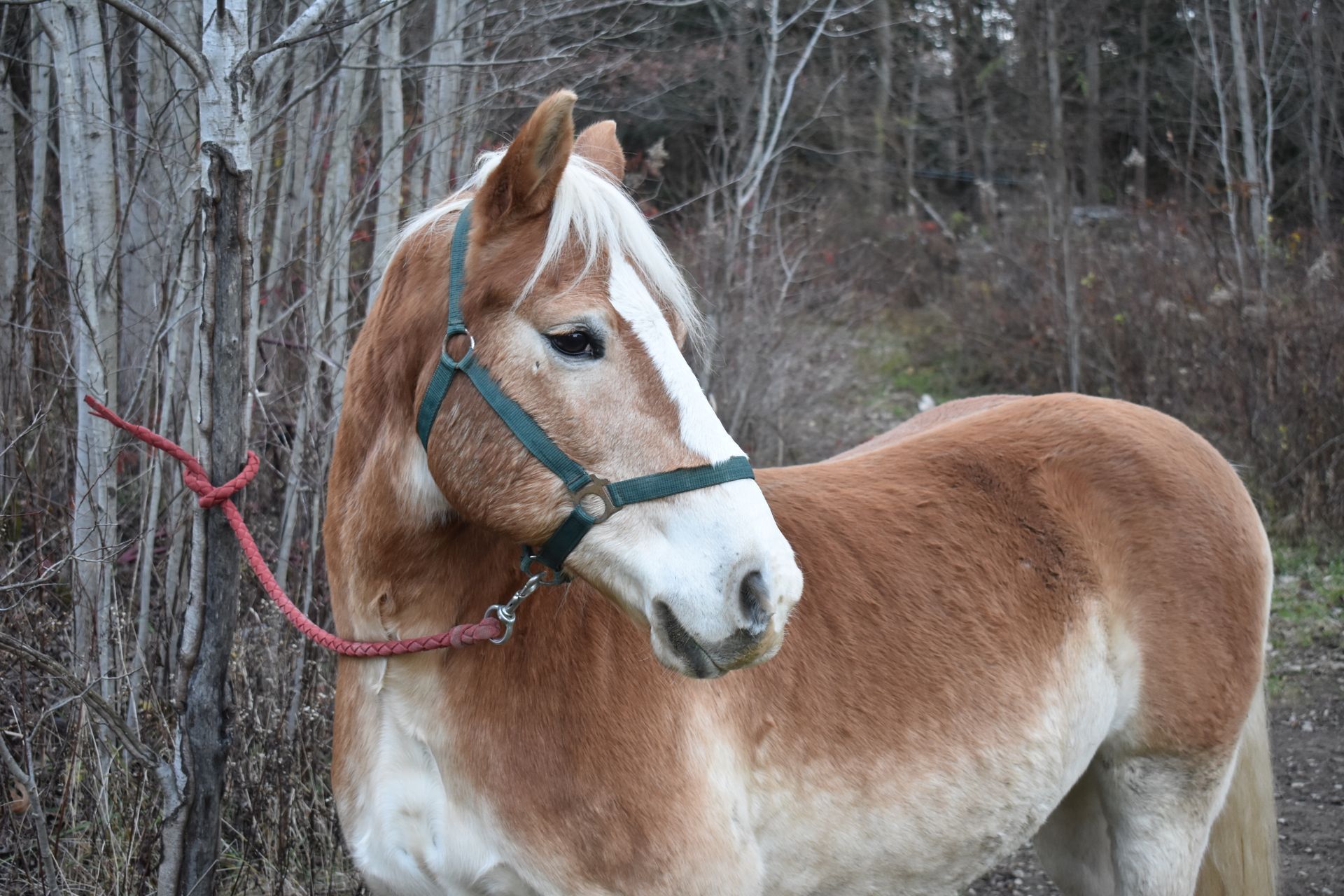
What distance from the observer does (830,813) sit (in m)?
2.05

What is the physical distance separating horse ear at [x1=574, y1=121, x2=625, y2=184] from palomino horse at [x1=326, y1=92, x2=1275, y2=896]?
0.03 feet

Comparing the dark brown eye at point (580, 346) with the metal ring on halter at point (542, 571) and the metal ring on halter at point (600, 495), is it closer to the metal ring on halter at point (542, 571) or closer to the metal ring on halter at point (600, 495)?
the metal ring on halter at point (600, 495)

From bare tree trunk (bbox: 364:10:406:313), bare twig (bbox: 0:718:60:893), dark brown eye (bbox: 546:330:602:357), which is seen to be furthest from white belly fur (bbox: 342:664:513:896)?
bare tree trunk (bbox: 364:10:406:313)

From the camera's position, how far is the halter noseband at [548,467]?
1.58 m

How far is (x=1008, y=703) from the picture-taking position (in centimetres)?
228

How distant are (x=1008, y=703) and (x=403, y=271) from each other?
1541 mm

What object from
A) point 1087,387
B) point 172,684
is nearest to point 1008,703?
point 172,684

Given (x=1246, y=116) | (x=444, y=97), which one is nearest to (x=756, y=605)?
(x=444, y=97)

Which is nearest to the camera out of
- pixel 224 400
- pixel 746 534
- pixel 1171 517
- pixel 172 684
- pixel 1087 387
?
pixel 746 534

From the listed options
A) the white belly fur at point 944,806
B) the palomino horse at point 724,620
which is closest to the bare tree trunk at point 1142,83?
the palomino horse at point 724,620

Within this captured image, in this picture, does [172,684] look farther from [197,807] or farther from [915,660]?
[915,660]

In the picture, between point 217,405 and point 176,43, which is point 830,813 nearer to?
point 217,405

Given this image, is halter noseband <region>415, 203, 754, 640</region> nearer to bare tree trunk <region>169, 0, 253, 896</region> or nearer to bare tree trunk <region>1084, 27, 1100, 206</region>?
bare tree trunk <region>169, 0, 253, 896</region>

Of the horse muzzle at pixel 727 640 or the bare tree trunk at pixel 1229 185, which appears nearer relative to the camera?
the horse muzzle at pixel 727 640
